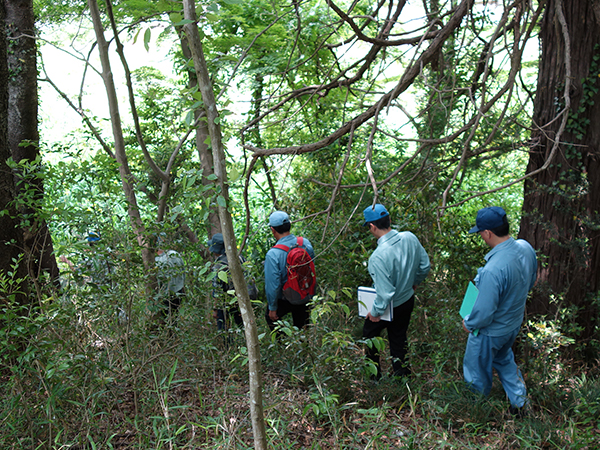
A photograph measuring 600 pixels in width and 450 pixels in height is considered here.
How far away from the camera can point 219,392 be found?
12.8 ft

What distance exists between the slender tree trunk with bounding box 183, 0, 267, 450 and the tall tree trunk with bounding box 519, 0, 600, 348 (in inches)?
131

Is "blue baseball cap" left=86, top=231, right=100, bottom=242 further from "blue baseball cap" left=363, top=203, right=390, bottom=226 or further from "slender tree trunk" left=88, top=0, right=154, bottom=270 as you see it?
"blue baseball cap" left=363, top=203, right=390, bottom=226

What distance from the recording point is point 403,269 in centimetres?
434

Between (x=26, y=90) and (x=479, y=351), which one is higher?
(x=26, y=90)

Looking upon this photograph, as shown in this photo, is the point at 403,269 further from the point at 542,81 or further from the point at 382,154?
the point at 382,154

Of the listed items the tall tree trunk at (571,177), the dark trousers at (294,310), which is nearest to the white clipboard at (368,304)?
the dark trousers at (294,310)

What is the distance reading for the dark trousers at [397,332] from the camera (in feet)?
14.6

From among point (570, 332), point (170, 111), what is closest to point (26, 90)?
point (170, 111)

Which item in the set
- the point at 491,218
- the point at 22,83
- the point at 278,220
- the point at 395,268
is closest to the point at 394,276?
the point at 395,268

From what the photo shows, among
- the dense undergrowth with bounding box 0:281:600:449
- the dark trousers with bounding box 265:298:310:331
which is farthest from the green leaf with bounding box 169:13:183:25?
the dark trousers with bounding box 265:298:310:331

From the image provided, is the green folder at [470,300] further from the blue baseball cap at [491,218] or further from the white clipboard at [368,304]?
the white clipboard at [368,304]

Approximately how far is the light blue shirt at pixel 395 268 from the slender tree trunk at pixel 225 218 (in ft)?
6.36

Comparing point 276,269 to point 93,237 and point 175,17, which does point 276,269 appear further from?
point 175,17

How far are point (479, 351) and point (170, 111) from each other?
559cm
